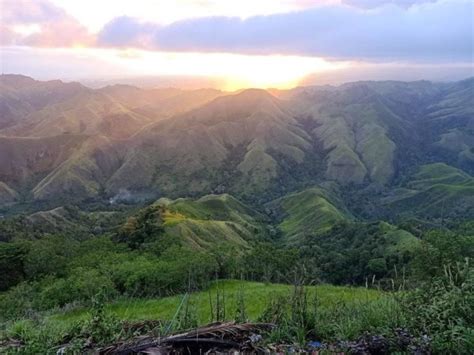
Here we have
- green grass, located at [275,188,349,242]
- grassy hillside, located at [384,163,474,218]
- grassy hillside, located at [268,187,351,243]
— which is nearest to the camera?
grassy hillside, located at [268,187,351,243]

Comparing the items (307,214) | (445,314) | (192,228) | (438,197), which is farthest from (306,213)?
(445,314)

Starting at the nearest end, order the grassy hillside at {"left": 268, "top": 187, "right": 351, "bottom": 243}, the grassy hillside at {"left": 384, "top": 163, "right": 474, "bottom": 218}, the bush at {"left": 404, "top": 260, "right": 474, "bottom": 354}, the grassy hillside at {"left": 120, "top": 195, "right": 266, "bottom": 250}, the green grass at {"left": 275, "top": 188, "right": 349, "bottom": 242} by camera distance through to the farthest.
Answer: the bush at {"left": 404, "top": 260, "right": 474, "bottom": 354}, the grassy hillside at {"left": 120, "top": 195, "right": 266, "bottom": 250}, the grassy hillside at {"left": 268, "top": 187, "right": 351, "bottom": 243}, the green grass at {"left": 275, "top": 188, "right": 349, "bottom": 242}, the grassy hillside at {"left": 384, "top": 163, "right": 474, "bottom": 218}

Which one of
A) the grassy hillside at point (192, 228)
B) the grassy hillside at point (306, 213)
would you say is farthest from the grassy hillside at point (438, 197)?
the grassy hillside at point (192, 228)

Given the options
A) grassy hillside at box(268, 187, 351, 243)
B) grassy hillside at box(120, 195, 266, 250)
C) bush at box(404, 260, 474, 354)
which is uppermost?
bush at box(404, 260, 474, 354)

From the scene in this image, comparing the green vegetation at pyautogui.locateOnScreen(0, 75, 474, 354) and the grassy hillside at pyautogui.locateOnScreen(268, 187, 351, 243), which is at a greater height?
the green vegetation at pyautogui.locateOnScreen(0, 75, 474, 354)

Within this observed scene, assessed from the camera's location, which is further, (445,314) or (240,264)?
(240,264)

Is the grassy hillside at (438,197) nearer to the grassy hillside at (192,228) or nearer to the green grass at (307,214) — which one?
the green grass at (307,214)

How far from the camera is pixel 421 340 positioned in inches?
232

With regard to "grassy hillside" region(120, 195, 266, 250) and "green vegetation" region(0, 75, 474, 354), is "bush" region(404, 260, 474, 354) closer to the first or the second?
"green vegetation" region(0, 75, 474, 354)

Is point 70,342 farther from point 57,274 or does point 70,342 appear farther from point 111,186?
point 111,186

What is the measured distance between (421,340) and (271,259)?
39774 millimetres

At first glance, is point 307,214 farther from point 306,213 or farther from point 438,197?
point 438,197

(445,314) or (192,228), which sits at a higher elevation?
(445,314)

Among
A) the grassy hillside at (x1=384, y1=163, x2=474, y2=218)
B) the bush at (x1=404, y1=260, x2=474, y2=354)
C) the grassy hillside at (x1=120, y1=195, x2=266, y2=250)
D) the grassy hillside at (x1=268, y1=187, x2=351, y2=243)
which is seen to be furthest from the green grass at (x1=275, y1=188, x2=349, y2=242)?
the bush at (x1=404, y1=260, x2=474, y2=354)
